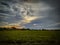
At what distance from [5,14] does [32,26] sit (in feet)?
1.74

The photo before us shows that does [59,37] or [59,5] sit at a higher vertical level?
[59,5]

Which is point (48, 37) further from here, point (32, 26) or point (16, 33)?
point (16, 33)

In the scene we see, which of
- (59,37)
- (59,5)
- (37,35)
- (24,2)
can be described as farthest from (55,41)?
(24,2)

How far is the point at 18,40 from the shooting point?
3473 mm

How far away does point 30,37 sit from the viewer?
347cm

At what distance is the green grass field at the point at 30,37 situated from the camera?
136 inches

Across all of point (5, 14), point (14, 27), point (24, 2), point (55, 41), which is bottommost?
point (55, 41)

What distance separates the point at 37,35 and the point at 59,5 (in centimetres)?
66

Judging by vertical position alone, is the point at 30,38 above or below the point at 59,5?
below

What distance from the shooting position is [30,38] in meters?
3.46

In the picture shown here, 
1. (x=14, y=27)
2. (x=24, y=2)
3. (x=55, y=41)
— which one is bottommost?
(x=55, y=41)

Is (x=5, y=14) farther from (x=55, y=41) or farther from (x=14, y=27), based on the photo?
(x=55, y=41)

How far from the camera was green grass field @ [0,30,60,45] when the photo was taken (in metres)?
3.45

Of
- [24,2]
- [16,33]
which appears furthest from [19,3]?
[16,33]
